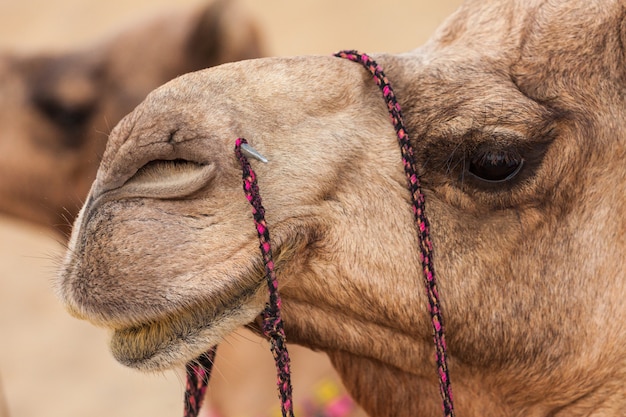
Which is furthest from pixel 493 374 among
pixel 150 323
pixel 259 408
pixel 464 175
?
pixel 259 408

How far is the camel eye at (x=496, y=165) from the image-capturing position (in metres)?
1.79

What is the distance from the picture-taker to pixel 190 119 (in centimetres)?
170

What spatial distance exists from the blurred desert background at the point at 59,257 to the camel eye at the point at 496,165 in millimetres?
1382

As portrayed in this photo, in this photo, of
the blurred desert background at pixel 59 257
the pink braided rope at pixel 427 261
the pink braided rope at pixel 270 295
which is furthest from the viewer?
the blurred desert background at pixel 59 257

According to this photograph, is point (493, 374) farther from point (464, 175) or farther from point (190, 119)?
point (190, 119)

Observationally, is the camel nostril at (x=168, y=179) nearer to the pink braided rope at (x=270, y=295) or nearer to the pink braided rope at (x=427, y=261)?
the pink braided rope at (x=270, y=295)

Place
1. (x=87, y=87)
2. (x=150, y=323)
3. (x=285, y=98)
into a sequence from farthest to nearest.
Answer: (x=87, y=87)
(x=285, y=98)
(x=150, y=323)

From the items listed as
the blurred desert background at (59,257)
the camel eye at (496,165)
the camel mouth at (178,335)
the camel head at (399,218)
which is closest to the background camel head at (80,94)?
the blurred desert background at (59,257)

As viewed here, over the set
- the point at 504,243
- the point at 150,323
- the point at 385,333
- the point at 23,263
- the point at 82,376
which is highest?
the point at 23,263

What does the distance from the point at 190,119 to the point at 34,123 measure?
325 cm

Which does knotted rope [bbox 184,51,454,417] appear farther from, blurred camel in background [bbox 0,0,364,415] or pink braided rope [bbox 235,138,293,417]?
blurred camel in background [bbox 0,0,364,415]

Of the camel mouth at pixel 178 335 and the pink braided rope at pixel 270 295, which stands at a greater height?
the pink braided rope at pixel 270 295

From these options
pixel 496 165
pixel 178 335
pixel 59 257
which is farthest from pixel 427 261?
pixel 59 257


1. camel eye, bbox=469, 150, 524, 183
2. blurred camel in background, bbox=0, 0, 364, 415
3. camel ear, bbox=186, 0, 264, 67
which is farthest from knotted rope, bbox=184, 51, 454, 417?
blurred camel in background, bbox=0, 0, 364, 415
